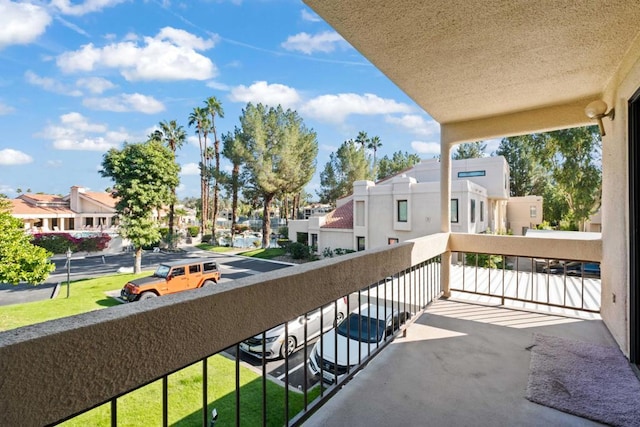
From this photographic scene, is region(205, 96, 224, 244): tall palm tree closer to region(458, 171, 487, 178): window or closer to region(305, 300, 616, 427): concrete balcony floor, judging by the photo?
region(458, 171, 487, 178): window

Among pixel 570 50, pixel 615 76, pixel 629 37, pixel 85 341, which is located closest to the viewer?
pixel 85 341

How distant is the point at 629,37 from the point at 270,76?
36.3 meters

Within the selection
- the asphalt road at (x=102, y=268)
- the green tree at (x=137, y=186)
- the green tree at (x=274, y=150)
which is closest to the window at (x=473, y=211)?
the asphalt road at (x=102, y=268)

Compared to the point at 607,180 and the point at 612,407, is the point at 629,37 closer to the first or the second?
the point at 607,180

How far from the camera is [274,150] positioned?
1808 centimetres

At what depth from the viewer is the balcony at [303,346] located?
0.67 meters

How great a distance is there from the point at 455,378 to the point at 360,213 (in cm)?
1240

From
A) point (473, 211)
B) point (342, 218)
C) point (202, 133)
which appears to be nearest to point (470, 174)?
point (473, 211)

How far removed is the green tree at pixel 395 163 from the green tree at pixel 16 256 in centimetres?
2471

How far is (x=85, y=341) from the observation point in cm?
72

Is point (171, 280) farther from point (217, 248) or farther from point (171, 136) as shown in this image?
point (171, 136)

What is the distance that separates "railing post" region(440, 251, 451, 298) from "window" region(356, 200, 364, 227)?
10.4m

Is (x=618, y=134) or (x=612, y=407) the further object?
(x=618, y=134)

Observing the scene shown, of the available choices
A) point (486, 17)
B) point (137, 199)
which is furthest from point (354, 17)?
point (137, 199)
